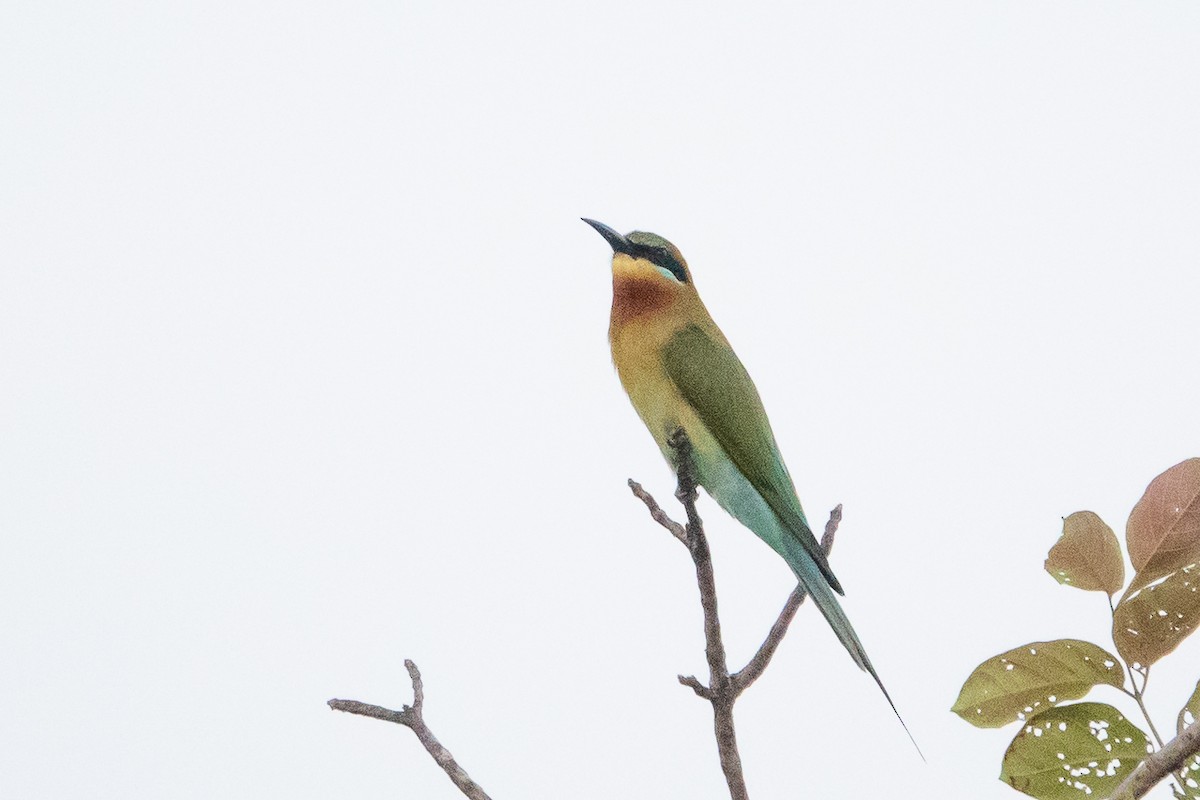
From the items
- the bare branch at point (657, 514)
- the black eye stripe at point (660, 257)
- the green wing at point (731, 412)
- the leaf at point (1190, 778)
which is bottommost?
the leaf at point (1190, 778)

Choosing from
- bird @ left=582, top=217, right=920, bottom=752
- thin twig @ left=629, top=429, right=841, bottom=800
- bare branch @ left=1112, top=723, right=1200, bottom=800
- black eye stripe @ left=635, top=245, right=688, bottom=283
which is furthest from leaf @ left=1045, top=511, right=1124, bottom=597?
black eye stripe @ left=635, top=245, right=688, bottom=283

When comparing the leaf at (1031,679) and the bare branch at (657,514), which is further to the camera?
the bare branch at (657,514)

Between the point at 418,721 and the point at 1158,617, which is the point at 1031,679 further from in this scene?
the point at 418,721

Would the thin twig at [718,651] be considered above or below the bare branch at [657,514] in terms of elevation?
below

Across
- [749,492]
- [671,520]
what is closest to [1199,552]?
[671,520]

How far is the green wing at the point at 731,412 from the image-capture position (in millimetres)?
3158

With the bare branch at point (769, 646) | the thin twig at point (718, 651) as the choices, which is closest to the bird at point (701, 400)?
the bare branch at point (769, 646)

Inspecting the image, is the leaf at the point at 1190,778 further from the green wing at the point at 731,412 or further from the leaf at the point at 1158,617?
the green wing at the point at 731,412

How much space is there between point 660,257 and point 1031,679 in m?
2.51

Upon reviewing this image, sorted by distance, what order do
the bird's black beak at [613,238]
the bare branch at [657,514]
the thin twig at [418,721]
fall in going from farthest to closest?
the bird's black beak at [613,238], the bare branch at [657,514], the thin twig at [418,721]

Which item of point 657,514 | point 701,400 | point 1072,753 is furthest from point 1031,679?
point 701,400

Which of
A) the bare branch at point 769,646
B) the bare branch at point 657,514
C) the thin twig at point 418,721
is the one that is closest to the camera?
the thin twig at point 418,721

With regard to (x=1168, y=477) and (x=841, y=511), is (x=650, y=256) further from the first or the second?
(x=1168, y=477)

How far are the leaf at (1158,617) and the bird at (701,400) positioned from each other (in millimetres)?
1860
